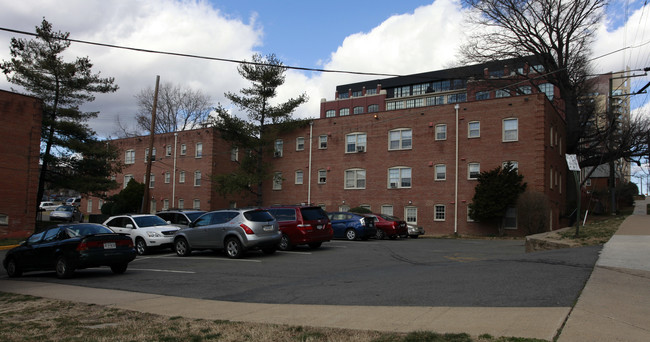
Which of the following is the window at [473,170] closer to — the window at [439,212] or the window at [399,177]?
the window at [439,212]

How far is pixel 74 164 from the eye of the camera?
3372 cm

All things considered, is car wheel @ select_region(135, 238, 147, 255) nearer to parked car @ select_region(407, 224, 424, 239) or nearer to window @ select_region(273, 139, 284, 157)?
parked car @ select_region(407, 224, 424, 239)

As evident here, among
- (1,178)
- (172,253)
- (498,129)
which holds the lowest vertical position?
(172,253)

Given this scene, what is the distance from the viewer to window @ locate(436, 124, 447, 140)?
35975 mm

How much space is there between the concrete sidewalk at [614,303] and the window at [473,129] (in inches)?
917

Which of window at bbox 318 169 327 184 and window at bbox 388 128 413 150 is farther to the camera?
window at bbox 318 169 327 184

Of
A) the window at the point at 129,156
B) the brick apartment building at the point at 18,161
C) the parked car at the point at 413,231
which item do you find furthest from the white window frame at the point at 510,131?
the window at the point at 129,156

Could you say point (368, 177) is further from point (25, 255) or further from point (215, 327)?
point (215, 327)

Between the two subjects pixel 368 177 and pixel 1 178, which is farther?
pixel 368 177

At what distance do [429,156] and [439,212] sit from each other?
4.26m

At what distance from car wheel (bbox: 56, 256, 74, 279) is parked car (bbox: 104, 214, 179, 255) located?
610cm

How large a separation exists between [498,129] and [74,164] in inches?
1173

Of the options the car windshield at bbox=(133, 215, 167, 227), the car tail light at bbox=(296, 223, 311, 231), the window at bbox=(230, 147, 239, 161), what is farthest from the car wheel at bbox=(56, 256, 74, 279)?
the window at bbox=(230, 147, 239, 161)

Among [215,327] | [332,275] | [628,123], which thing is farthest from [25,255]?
[628,123]
